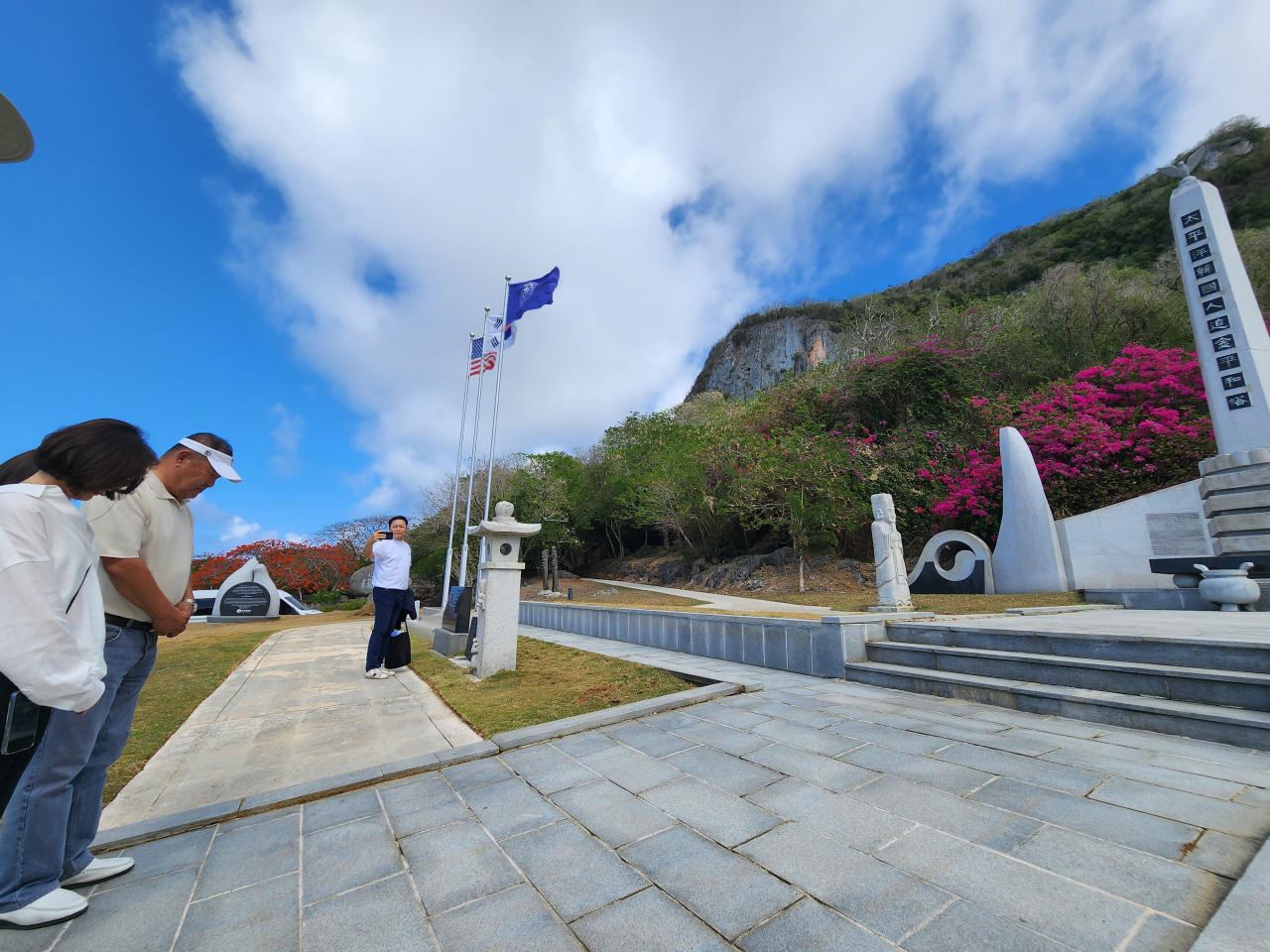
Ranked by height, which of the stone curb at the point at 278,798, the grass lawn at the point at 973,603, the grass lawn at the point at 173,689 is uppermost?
the grass lawn at the point at 973,603

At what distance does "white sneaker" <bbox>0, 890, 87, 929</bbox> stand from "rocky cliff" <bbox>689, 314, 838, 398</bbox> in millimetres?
51973

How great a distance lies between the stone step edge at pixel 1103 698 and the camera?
314 centimetres

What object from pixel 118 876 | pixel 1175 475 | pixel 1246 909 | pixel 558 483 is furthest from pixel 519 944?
pixel 558 483

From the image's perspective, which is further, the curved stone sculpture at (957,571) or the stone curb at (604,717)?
the curved stone sculpture at (957,571)

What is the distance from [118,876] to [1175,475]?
18299 millimetres

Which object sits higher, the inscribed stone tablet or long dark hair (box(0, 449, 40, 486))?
the inscribed stone tablet

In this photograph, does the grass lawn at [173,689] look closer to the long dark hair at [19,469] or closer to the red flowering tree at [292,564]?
the long dark hair at [19,469]

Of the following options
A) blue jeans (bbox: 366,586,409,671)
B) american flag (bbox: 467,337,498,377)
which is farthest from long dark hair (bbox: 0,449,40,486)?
american flag (bbox: 467,337,498,377)

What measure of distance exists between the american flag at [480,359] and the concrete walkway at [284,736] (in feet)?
33.7

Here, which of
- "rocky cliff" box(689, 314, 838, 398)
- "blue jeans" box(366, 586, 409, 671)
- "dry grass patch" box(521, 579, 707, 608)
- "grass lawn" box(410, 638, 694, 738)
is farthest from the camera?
"rocky cliff" box(689, 314, 838, 398)

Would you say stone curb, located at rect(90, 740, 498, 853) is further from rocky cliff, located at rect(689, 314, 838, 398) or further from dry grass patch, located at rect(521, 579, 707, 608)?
rocky cliff, located at rect(689, 314, 838, 398)

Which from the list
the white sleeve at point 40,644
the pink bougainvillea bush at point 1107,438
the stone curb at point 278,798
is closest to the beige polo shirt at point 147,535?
the white sleeve at point 40,644

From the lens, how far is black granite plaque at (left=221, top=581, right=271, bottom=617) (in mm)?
17109

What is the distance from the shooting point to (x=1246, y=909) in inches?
61.0
